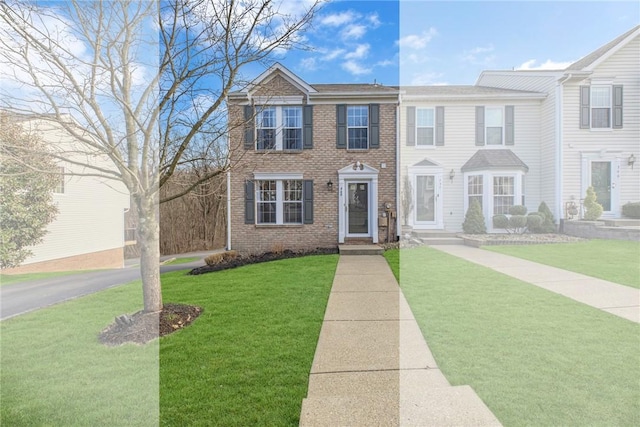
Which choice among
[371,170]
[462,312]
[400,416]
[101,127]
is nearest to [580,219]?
[371,170]

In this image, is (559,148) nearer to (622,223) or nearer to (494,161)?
(494,161)

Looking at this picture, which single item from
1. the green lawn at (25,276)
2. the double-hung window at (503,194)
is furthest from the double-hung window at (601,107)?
the green lawn at (25,276)

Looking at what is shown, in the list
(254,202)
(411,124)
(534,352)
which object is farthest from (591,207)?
(254,202)

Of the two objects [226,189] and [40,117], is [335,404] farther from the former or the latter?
[226,189]

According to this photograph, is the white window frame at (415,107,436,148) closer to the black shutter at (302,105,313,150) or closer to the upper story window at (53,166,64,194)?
the black shutter at (302,105,313,150)

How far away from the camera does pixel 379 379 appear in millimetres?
1852

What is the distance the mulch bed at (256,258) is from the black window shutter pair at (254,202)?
87 centimetres

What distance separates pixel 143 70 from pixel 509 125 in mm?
7872

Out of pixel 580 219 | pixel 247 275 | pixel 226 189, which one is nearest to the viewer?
pixel 247 275

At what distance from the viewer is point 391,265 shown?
18.5ft

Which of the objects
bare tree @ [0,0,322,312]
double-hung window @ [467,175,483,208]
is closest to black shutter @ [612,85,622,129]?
double-hung window @ [467,175,483,208]

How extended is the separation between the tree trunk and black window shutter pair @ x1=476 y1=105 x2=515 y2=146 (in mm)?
7367

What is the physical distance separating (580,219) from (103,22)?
948 centimetres

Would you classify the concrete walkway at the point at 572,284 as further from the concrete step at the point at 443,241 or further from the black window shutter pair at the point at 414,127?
the black window shutter pair at the point at 414,127
